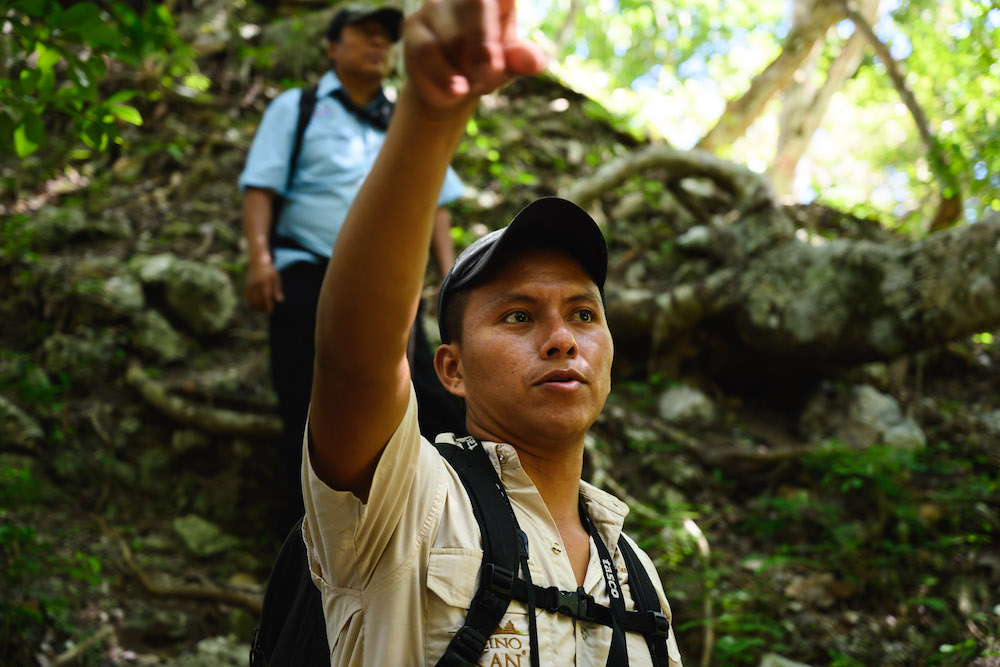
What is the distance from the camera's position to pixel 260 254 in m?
3.66

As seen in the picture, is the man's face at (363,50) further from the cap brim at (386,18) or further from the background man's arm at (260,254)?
the background man's arm at (260,254)

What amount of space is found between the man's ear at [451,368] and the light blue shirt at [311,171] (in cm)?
199

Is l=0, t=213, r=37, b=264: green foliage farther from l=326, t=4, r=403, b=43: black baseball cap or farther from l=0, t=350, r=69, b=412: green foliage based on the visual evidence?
l=326, t=4, r=403, b=43: black baseball cap

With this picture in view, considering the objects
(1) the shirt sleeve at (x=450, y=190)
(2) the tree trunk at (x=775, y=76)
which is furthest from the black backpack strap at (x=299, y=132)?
(2) the tree trunk at (x=775, y=76)

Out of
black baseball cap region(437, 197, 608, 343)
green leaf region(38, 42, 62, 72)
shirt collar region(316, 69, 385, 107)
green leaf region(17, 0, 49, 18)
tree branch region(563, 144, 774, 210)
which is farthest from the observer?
tree branch region(563, 144, 774, 210)

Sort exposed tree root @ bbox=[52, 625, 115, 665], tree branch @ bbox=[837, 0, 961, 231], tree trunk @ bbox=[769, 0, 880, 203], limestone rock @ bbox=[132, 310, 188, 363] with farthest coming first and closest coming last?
tree trunk @ bbox=[769, 0, 880, 203] → tree branch @ bbox=[837, 0, 961, 231] → limestone rock @ bbox=[132, 310, 188, 363] → exposed tree root @ bbox=[52, 625, 115, 665]

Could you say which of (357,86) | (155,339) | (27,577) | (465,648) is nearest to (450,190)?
(357,86)

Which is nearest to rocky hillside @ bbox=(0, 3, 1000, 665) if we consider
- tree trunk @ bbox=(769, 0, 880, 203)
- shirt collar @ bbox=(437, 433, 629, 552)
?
shirt collar @ bbox=(437, 433, 629, 552)

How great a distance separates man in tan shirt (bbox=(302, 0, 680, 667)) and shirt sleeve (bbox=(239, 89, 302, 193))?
221cm

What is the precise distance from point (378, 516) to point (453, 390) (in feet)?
2.13

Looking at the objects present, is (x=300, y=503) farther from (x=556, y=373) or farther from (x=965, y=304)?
(x=965, y=304)

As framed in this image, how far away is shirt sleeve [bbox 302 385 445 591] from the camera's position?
4.12ft

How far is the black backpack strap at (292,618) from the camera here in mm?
1478

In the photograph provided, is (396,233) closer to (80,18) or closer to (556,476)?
(556,476)
